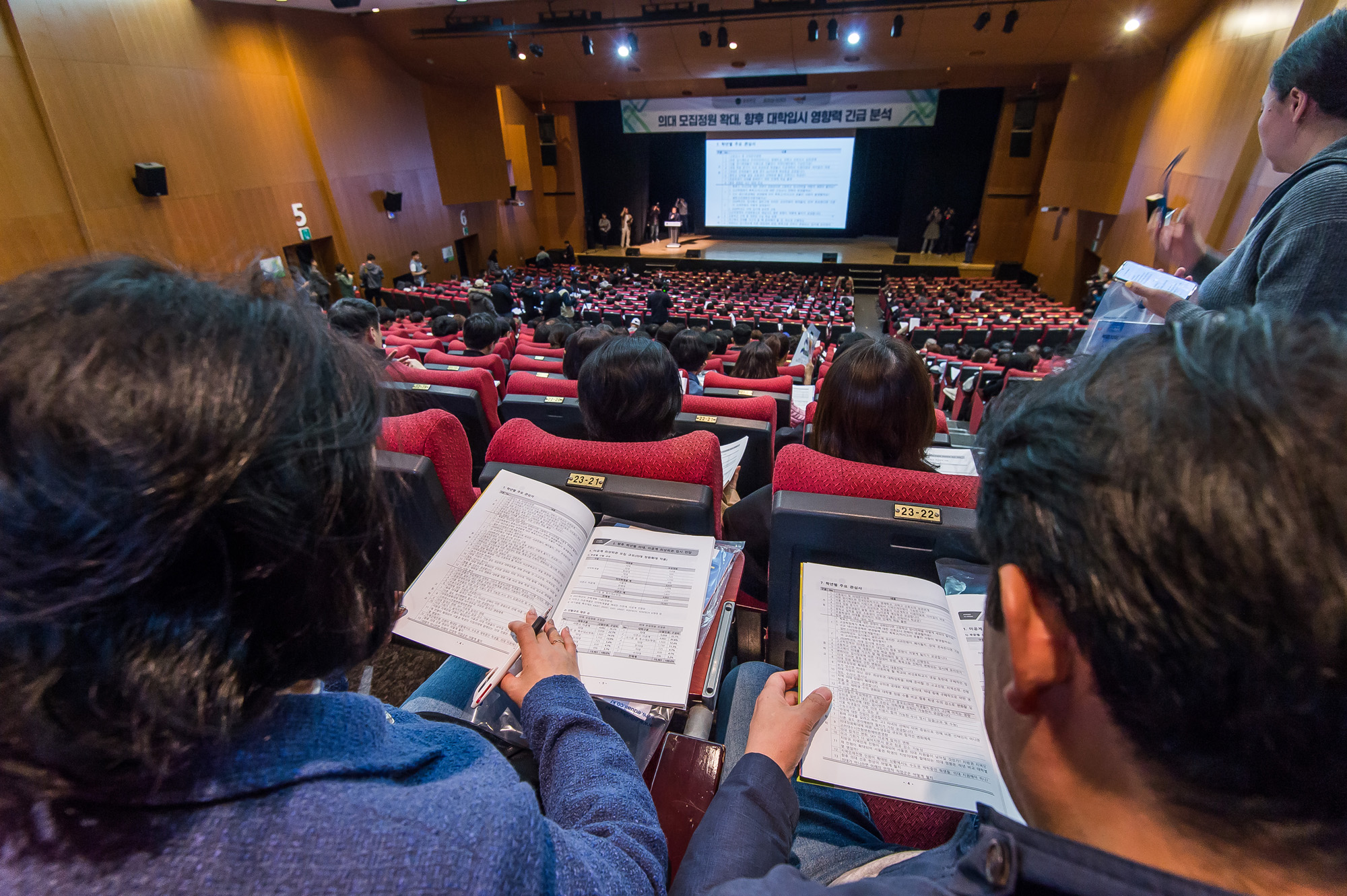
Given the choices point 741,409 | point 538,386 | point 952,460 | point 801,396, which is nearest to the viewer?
point 952,460

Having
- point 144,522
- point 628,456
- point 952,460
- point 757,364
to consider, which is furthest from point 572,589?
point 757,364

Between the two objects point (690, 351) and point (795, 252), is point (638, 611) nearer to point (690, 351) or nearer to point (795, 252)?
point (690, 351)

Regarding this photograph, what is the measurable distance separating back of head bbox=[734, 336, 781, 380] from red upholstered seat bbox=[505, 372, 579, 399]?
1.75 m

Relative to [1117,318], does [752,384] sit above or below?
below

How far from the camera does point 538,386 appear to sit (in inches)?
115

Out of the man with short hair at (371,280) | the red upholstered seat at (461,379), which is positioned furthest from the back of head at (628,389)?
the man with short hair at (371,280)

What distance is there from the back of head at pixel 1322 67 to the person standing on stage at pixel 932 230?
16.5 metres

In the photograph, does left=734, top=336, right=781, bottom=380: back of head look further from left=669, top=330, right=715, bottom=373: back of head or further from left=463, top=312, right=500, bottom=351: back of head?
left=463, top=312, right=500, bottom=351: back of head

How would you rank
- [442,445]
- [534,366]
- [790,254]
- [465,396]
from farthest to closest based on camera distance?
1. [790,254]
2. [534,366]
3. [465,396]
4. [442,445]

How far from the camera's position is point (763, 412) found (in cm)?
242

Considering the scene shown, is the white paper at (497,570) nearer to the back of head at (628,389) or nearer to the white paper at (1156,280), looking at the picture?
the back of head at (628,389)

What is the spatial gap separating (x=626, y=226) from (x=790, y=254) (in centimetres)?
534

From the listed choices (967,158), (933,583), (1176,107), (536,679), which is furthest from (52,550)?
(967,158)

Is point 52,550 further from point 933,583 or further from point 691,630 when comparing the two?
point 933,583
